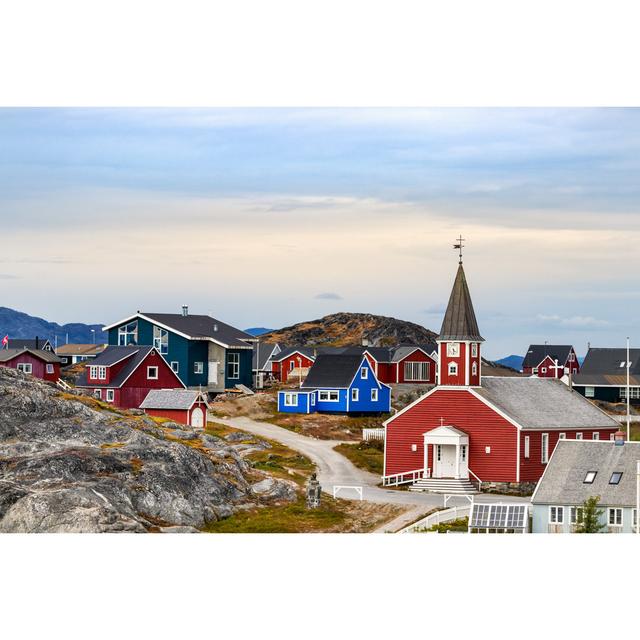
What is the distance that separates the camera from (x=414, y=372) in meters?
88.0

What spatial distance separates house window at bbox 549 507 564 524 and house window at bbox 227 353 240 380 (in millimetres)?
38330

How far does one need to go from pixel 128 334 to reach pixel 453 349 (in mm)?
24159

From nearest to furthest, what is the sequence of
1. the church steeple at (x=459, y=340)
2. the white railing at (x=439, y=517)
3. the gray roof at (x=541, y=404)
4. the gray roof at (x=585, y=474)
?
the gray roof at (x=585, y=474) < the white railing at (x=439, y=517) < the gray roof at (x=541, y=404) < the church steeple at (x=459, y=340)

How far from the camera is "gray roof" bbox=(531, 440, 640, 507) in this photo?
38.4 m

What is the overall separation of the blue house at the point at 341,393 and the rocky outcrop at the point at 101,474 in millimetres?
20436

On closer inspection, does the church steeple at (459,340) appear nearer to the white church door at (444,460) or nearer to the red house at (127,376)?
the white church door at (444,460)

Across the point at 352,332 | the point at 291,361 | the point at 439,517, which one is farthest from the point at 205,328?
the point at 352,332

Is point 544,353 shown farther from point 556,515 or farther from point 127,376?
point 556,515

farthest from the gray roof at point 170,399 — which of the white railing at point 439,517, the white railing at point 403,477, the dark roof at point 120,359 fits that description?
the white railing at point 439,517

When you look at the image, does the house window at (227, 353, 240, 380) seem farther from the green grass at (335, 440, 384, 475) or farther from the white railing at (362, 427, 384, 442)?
the green grass at (335, 440, 384, 475)

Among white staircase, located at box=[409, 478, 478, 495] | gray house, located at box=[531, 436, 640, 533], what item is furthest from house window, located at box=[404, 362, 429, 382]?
gray house, located at box=[531, 436, 640, 533]

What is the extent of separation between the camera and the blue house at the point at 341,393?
7075 cm
